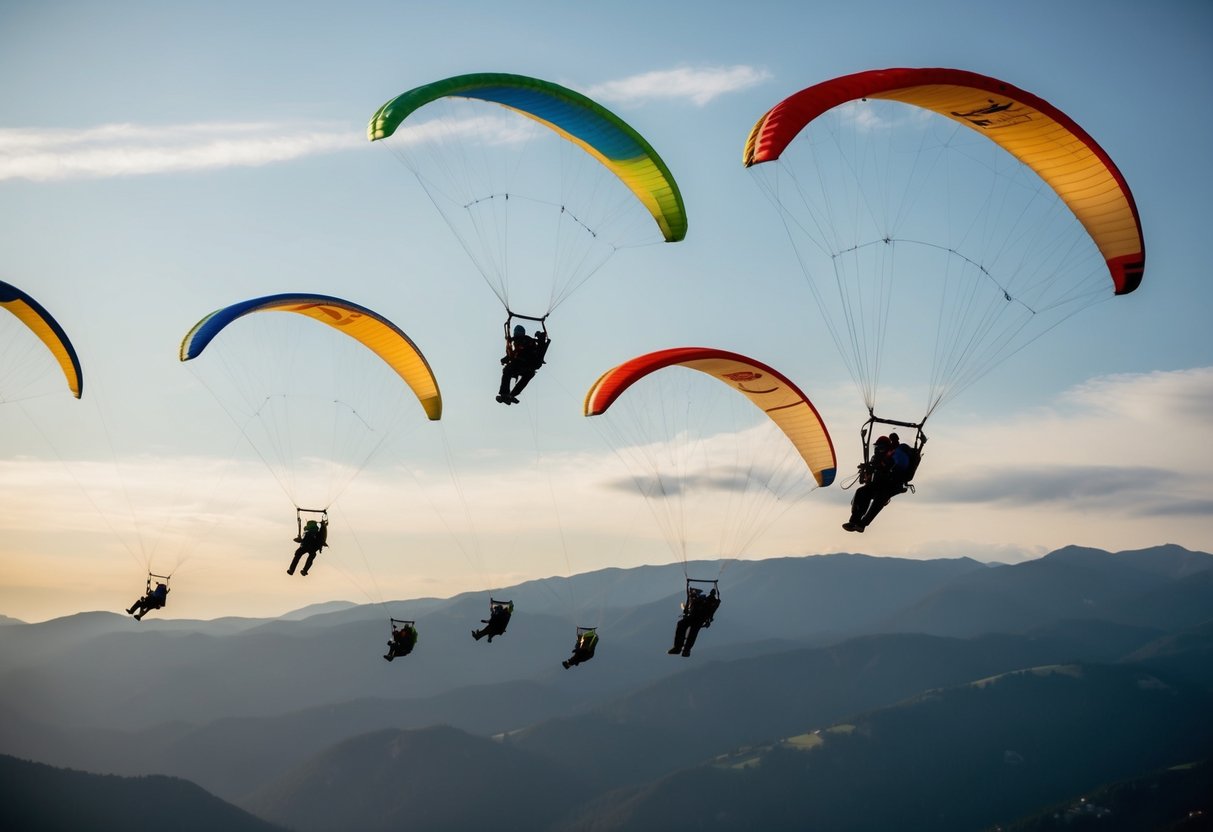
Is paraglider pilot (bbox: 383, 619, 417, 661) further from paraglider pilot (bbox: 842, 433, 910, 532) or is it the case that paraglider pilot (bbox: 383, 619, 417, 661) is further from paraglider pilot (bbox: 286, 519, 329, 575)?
paraglider pilot (bbox: 842, 433, 910, 532)

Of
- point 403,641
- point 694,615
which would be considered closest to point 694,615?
point 694,615

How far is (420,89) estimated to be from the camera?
906 inches

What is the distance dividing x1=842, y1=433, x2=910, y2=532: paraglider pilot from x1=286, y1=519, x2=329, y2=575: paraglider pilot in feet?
46.8

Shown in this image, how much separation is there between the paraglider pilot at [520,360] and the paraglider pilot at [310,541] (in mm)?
6480

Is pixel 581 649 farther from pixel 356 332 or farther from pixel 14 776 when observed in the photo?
pixel 14 776

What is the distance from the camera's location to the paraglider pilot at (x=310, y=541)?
2853 centimetres

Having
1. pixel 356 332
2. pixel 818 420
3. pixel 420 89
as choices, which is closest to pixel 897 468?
pixel 818 420

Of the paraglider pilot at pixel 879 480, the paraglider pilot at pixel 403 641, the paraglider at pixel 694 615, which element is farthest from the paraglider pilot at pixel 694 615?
the paraglider pilot at pixel 403 641

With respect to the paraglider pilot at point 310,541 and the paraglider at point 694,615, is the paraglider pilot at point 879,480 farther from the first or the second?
the paraglider pilot at point 310,541

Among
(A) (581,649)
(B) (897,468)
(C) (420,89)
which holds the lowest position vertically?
(A) (581,649)

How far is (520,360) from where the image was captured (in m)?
26.0

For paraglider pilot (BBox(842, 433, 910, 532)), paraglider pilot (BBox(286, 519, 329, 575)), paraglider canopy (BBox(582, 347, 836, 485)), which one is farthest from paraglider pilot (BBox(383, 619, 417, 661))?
paraglider pilot (BBox(842, 433, 910, 532))

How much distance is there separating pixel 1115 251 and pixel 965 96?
451 cm

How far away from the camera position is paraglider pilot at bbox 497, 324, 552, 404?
26.0 metres
